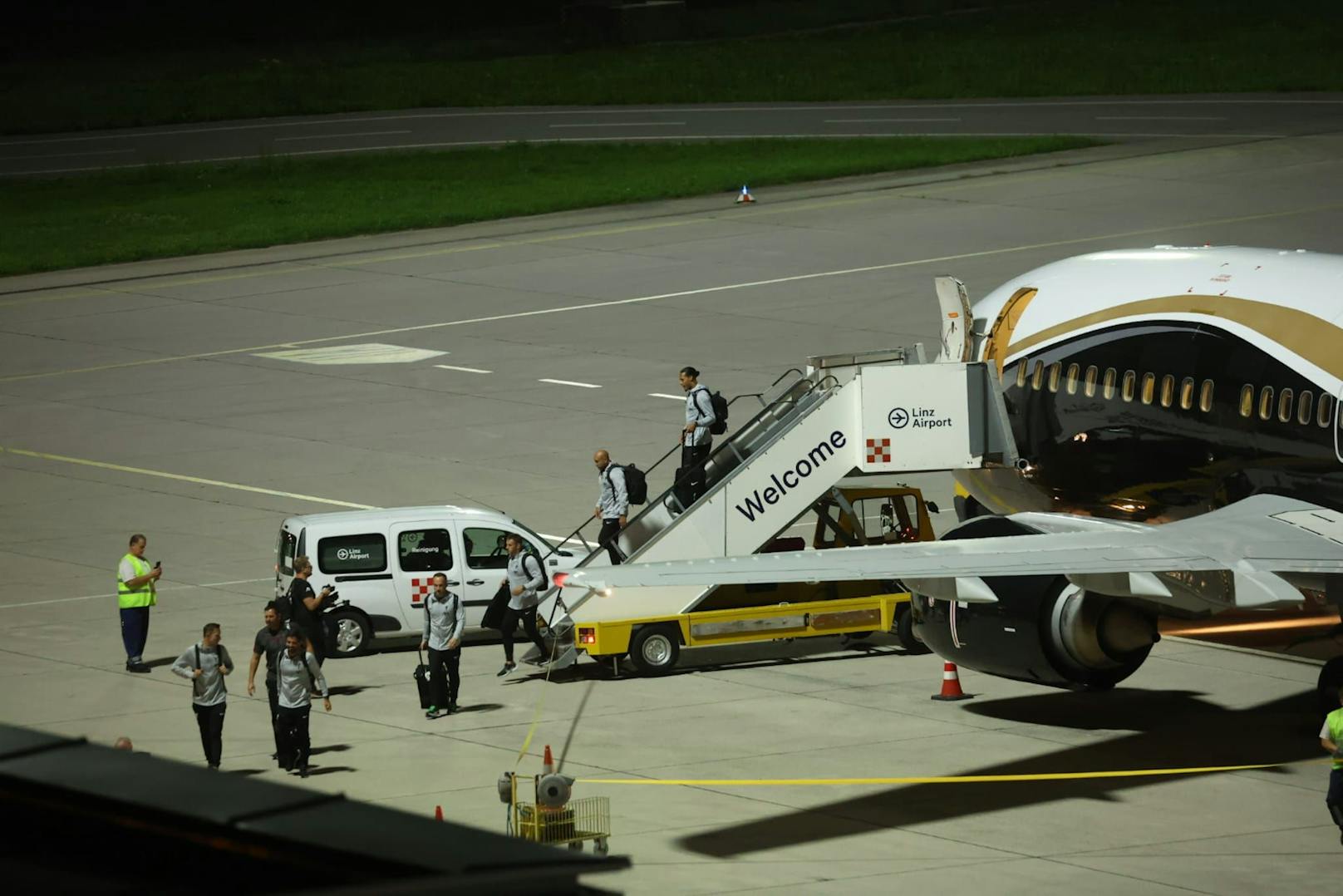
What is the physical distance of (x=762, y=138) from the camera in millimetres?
80875

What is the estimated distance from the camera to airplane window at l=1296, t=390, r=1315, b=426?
2431cm

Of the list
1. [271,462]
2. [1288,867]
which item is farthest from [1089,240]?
[1288,867]

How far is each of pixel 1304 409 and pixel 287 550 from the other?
1513 centimetres

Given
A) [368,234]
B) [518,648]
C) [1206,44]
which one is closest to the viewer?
[518,648]

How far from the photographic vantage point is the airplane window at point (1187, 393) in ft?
84.9

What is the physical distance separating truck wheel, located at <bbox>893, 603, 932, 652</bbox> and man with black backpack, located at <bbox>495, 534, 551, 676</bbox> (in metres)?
5.08

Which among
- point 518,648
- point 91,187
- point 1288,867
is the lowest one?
point 1288,867

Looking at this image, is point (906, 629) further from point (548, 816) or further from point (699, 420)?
point (548, 816)

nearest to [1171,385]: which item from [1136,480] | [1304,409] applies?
[1136,480]

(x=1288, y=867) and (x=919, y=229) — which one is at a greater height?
(x=919, y=229)

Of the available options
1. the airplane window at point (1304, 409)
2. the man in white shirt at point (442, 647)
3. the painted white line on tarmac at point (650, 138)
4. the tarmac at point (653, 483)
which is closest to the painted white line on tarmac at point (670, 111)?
the painted white line on tarmac at point (650, 138)

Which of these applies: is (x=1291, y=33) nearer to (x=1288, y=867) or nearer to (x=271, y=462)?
(x=271, y=462)

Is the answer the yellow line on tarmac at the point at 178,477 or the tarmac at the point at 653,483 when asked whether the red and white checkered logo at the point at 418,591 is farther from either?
the yellow line on tarmac at the point at 178,477

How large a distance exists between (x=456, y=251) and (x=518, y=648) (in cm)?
3457
